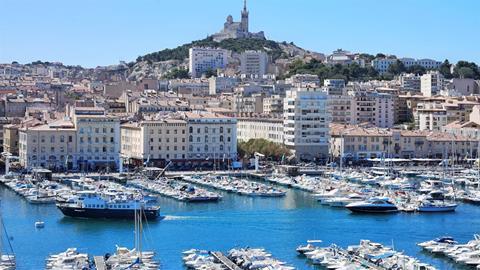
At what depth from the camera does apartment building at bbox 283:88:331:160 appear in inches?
2160

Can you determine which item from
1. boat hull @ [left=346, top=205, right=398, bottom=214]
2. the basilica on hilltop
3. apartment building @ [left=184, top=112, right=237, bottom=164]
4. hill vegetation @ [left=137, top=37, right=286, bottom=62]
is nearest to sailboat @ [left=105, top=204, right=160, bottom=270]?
boat hull @ [left=346, top=205, right=398, bottom=214]

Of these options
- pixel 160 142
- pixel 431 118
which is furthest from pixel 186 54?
pixel 160 142

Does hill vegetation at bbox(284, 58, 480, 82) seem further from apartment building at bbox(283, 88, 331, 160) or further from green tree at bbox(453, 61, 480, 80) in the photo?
apartment building at bbox(283, 88, 331, 160)

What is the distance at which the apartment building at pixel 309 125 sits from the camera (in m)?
54.9

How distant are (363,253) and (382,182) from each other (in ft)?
63.0

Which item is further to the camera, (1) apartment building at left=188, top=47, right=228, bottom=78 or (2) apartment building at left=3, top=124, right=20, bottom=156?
(1) apartment building at left=188, top=47, right=228, bottom=78

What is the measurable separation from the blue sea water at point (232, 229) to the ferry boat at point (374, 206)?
427mm

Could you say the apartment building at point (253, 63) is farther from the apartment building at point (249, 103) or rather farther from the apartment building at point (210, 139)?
the apartment building at point (210, 139)

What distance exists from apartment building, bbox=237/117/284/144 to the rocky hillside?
50.3 meters

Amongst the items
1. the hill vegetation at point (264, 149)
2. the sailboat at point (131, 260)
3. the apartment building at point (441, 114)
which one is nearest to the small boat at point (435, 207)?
the sailboat at point (131, 260)

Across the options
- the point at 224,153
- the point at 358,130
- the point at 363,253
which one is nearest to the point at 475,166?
the point at 358,130

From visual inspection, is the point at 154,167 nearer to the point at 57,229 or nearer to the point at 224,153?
the point at 224,153

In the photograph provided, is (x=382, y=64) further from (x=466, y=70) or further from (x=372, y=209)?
(x=372, y=209)

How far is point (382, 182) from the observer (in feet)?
145
